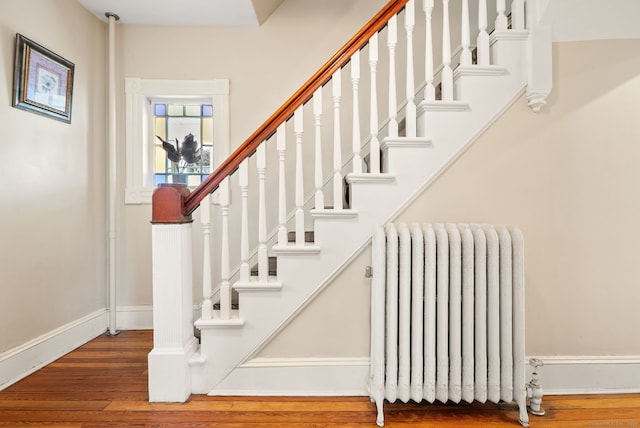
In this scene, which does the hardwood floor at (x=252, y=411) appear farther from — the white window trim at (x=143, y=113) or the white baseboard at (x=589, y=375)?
the white window trim at (x=143, y=113)

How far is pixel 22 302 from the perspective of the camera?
1.94m

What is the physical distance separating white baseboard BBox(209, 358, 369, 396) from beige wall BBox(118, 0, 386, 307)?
1.14 m

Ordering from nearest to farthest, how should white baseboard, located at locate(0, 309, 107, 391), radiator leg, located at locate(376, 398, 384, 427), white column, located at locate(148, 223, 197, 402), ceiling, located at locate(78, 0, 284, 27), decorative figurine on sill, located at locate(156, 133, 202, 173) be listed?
radiator leg, located at locate(376, 398, 384, 427)
white column, located at locate(148, 223, 197, 402)
white baseboard, located at locate(0, 309, 107, 391)
ceiling, located at locate(78, 0, 284, 27)
decorative figurine on sill, located at locate(156, 133, 202, 173)

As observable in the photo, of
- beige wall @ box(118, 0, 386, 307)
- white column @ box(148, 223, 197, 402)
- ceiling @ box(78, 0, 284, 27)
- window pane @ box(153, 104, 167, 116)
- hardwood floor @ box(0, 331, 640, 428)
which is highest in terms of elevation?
ceiling @ box(78, 0, 284, 27)

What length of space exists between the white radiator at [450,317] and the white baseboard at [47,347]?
1997mm

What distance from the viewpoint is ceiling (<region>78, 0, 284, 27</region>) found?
92.3 inches

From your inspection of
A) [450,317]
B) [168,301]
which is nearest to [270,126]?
[168,301]

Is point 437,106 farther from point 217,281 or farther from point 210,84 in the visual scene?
point 217,281

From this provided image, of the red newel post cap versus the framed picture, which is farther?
the framed picture

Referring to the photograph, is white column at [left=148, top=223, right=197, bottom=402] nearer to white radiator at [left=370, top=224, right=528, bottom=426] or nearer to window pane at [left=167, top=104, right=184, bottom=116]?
white radiator at [left=370, top=224, right=528, bottom=426]

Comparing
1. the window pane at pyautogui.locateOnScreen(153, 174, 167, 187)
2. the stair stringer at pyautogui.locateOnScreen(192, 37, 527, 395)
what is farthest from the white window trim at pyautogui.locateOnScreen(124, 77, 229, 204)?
the stair stringer at pyautogui.locateOnScreen(192, 37, 527, 395)

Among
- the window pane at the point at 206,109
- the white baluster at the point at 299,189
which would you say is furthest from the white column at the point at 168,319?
the window pane at the point at 206,109

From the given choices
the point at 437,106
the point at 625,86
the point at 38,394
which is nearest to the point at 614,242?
the point at 625,86

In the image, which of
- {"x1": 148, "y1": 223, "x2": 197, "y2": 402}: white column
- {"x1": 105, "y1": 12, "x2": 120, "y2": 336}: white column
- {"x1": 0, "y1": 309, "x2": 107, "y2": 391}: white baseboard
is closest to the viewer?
{"x1": 148, "y1": 223, "x2": 197, "y2": 402}: white column
